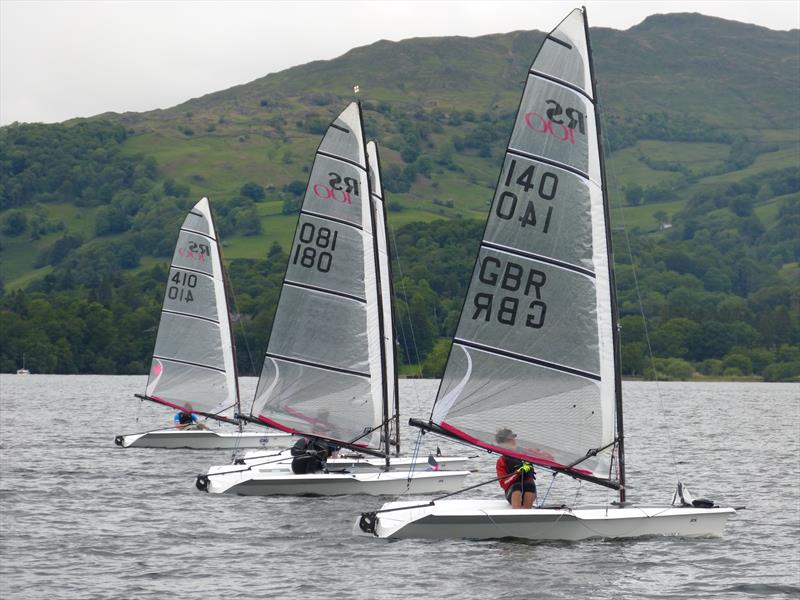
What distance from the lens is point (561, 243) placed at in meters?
26.5

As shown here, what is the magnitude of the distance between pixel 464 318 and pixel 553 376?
6.90 ft

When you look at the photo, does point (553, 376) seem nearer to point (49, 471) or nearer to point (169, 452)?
point (49, 471)

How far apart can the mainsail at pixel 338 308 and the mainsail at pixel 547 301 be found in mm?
8875

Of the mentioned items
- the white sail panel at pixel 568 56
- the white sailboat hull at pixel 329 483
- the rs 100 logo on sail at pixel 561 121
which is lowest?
the white sailboat hull at pixel 329 483

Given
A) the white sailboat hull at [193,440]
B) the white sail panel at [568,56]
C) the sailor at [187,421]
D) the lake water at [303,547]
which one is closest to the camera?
the lake water at [303,547]

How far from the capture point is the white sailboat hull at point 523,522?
1019 inches

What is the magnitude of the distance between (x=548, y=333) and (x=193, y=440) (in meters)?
26.0

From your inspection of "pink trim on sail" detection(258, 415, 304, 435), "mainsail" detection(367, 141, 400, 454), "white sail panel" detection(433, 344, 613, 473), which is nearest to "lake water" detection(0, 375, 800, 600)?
"white sail panel" detection(433, 344, 613, 473)

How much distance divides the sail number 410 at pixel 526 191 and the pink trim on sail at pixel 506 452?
4308mm

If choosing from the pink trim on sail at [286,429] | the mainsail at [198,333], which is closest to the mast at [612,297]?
the pink trim on sail at [286,429]

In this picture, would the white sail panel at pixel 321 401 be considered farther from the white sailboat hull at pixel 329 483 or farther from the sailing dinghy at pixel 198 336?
the sailing dinghy at pixel 198 336

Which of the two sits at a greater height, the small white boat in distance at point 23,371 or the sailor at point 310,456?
the small white boat in distance at point 23,371

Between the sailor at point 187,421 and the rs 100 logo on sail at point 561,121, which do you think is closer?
the rs 100 logo on sail at point 561,121

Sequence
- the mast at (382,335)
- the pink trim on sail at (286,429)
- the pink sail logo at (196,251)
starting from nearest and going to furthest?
the mast at (382,335) → the pink trim on sail at (286,429) → the pink sail logo at (196,251)
